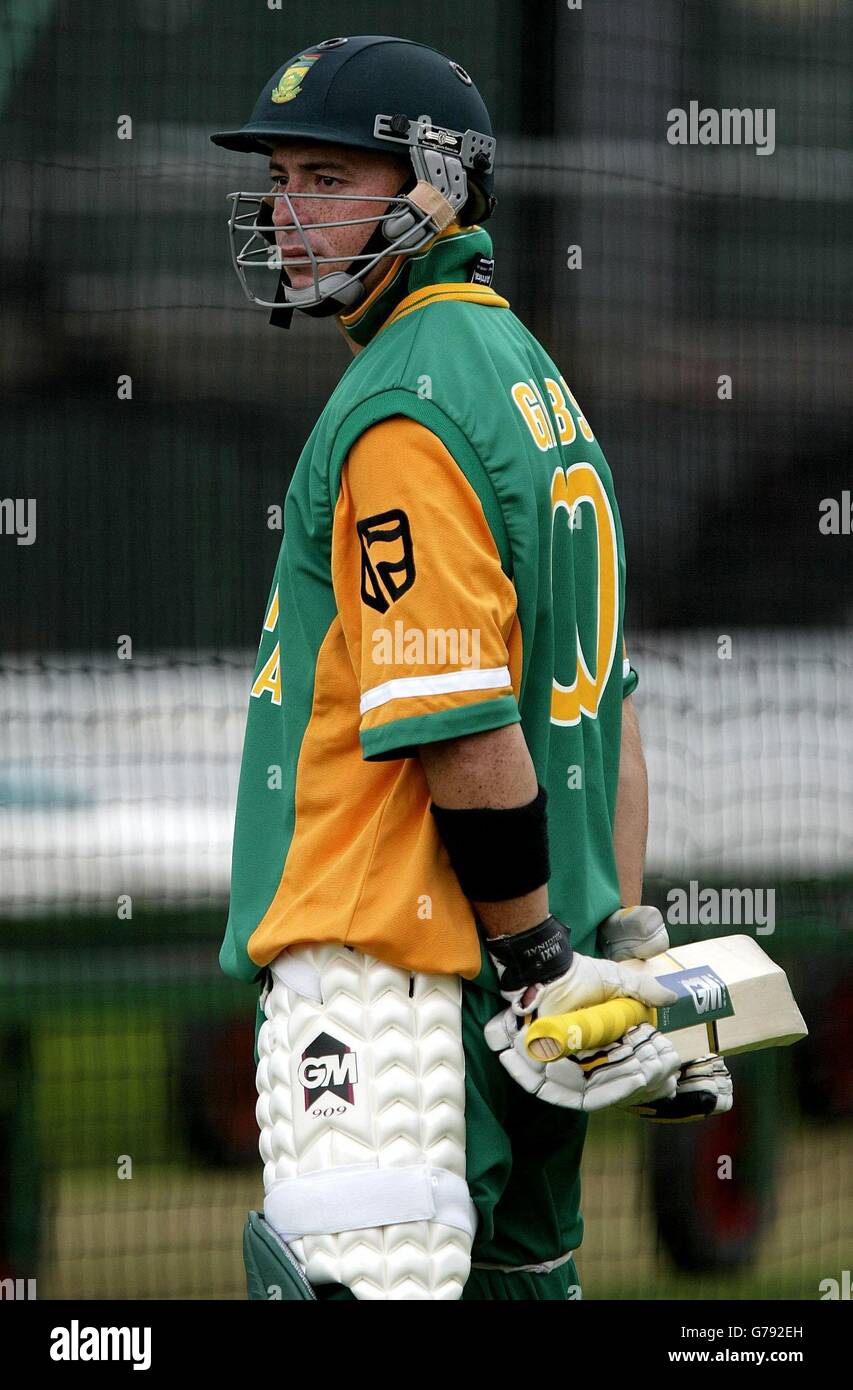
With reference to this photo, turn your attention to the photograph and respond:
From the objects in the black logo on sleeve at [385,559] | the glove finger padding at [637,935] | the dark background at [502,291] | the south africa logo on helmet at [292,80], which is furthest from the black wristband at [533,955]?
the dark background at [502,291]

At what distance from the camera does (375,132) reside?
2250 mm

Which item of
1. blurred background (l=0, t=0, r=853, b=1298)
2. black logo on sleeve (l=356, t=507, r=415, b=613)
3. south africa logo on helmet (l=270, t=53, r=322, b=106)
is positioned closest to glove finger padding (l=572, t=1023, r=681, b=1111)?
black logo on sleeve (l=356, t=507, r=415, b=613)

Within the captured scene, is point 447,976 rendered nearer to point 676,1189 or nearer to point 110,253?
point 676,1189

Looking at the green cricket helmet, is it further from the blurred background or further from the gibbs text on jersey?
the blurred background

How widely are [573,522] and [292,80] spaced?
68 centimetres

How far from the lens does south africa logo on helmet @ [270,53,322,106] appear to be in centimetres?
Answer: 227

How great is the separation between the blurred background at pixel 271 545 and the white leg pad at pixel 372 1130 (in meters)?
1.72

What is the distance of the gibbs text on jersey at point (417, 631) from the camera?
203 centimetres

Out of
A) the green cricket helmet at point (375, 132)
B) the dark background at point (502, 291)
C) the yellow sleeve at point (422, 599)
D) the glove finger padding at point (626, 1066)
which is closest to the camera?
the yellow sleeve at point (422, 599)

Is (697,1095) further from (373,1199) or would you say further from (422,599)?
(422,599)

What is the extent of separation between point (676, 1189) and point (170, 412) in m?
2.09

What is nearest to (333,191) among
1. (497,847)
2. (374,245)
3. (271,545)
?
(374,245)

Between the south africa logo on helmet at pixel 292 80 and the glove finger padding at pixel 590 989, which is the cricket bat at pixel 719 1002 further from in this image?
the south africa logo on helmet at pixel 292 80
